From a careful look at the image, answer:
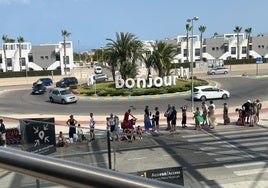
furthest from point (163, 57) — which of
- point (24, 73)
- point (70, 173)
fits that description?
point (70, 173)

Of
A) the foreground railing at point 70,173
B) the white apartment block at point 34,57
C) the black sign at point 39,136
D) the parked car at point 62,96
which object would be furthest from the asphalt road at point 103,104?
the white apartment block at point 34,57

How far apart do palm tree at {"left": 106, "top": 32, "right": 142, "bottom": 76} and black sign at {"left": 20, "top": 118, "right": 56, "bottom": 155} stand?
41664 millimetres

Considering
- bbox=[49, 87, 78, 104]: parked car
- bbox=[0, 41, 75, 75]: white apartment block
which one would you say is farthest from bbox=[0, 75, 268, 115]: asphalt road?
bbox=[0, 41, 75, 75]: white apartment block

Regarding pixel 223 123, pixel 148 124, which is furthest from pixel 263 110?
pixel 148 124

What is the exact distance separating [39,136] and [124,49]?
4268 centimetres

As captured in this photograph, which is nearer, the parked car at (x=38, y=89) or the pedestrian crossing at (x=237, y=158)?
the pedestrian crossing at (x=237, y=158)

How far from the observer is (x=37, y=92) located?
47.8 m

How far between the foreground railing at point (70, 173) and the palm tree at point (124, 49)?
149 ft

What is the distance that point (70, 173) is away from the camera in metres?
1.22

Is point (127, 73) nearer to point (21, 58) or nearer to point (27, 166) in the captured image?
point (27, 166)

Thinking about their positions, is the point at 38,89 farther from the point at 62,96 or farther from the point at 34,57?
the point at 34,57

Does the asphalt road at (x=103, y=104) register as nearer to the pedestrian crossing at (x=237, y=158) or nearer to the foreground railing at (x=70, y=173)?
the pedestrian crossing at (x=237, y=158)

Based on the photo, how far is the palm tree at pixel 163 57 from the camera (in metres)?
44.8

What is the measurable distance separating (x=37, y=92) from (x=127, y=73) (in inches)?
504
